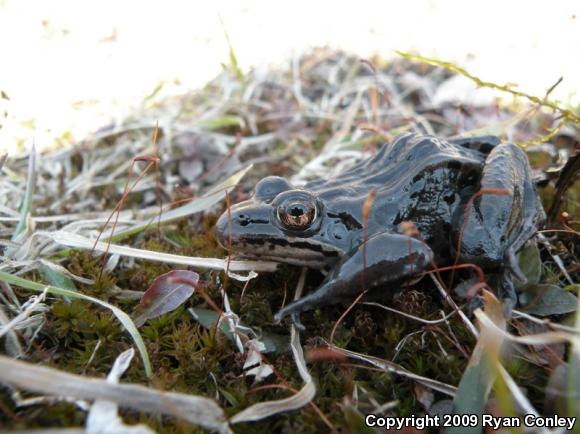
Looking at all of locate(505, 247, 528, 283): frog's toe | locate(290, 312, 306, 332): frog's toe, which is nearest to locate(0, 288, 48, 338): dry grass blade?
locate(290, 312, 306, 332): frog's toe

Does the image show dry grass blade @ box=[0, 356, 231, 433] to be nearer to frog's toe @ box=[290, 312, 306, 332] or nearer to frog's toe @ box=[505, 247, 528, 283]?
frog's toe @ box=[290, 312, 306, 332]

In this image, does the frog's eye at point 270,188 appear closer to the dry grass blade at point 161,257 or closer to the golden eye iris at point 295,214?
the golden eye iris at point 295,214

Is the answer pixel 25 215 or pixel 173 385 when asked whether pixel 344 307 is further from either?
pixel 25 215

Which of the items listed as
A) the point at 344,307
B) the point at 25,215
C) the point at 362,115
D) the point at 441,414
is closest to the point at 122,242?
the point at 25,215

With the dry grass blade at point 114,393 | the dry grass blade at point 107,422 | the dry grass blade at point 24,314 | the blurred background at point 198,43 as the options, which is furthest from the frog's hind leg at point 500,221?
the dry grass blade at point 24,314

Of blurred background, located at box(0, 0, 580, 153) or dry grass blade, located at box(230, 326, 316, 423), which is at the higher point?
blurred background, located at box(0, 0, 580, 153)

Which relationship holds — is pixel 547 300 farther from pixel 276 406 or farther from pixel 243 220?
pixel 243 220
